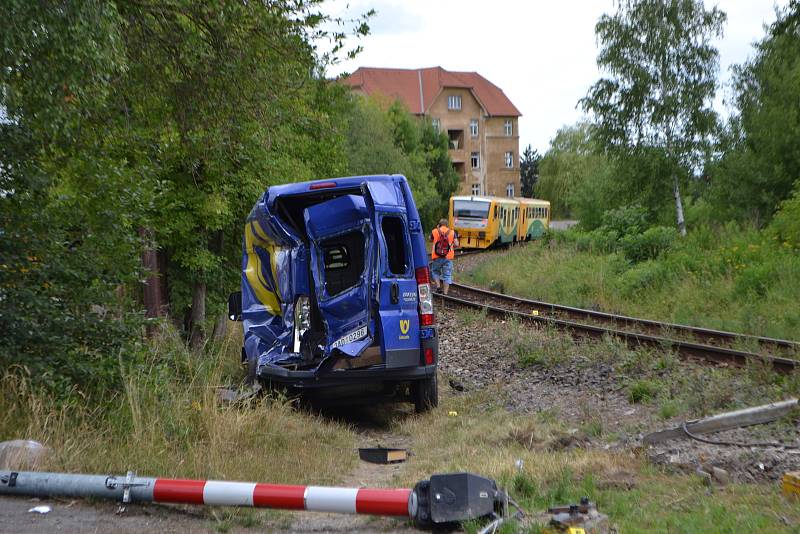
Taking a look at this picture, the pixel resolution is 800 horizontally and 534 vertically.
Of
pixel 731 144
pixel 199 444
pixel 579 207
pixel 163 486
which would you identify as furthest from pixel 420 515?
pixel 579 207

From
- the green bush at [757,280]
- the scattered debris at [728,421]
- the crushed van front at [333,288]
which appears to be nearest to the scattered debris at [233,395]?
the crushed van front at [333,288]

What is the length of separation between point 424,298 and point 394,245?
0.74 meters

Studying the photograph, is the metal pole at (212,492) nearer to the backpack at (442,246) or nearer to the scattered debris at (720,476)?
the scattered debris at (720,476)

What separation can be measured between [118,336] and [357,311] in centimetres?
273

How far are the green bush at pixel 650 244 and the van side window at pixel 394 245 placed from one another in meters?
14.9

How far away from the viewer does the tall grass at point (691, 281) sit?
1559cm

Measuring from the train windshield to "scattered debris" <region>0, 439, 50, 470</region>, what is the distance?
33.9 m

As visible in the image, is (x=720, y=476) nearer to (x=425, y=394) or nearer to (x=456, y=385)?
(x=425, y=394)

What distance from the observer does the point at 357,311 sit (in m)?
9.93

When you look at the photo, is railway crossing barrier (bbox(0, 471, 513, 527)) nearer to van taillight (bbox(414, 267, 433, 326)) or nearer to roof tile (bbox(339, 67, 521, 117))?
van taillight (bbox(414, 267, 433, 326))

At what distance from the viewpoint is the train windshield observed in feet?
130

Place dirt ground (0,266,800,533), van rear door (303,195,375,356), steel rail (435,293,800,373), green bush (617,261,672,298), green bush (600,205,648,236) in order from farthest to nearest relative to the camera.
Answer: green bush (600,205,648,236), green bush (617,261,672,298), steel rail (435,293,800,373), van rear door (303,195,375,356), dirt ground (0,266,800,533)

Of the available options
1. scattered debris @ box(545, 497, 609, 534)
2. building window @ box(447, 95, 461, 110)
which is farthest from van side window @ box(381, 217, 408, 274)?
building window @ box(447, 95, 461, 110)

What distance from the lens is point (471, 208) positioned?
40.1 metres
